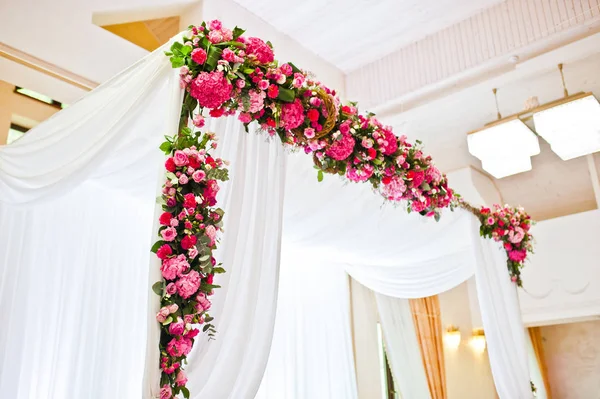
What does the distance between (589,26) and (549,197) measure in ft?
9.14

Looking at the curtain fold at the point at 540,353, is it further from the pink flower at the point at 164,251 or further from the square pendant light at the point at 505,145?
the pink flower at the point at 164,251

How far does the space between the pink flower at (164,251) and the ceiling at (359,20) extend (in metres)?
3.05

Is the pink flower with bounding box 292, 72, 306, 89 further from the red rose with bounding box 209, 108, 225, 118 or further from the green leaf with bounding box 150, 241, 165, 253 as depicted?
the green leaf with bounding box 150, 241, 165, 253

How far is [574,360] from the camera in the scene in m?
6.87

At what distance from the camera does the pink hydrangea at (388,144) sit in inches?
117

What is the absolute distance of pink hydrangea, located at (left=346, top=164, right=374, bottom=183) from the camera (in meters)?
2.94

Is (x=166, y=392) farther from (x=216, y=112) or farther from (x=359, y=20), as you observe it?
(x=359, y=20)

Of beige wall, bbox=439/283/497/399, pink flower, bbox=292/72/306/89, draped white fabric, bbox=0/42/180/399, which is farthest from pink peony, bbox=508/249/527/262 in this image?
draped white fabric, bbox=0/42/180/399

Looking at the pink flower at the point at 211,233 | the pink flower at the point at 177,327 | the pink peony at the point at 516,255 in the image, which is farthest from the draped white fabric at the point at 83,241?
the pink peony at the point at 516,255

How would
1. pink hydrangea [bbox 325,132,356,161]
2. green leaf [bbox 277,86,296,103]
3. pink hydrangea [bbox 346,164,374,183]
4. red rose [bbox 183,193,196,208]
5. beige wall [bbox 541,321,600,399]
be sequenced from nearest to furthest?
red rose [bbox 183,193,196,208], green leaf [bbox 277,86,296,103], pink hydrangea [bbox 325,132,356,161], pink hydrangea [bbox 346,164,374,183], beige wall [bbox 541,321,600,399]

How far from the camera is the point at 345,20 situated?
462cm

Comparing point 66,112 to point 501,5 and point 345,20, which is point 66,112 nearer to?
point 345,20

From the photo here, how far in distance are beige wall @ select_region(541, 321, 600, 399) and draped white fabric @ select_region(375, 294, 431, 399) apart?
2920 mm

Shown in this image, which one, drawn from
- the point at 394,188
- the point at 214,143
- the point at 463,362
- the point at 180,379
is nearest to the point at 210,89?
the point at 214,143
